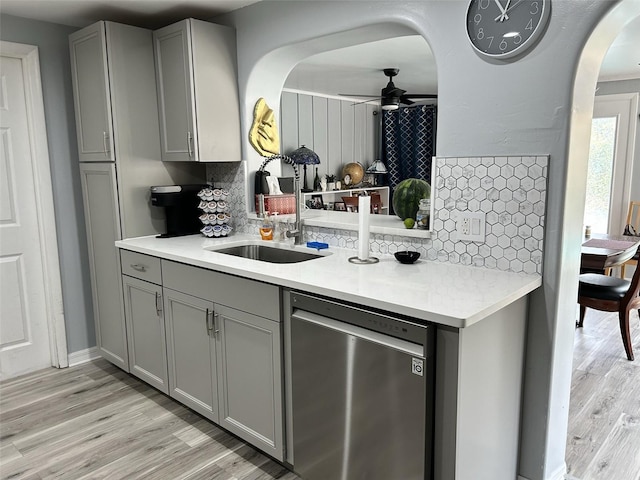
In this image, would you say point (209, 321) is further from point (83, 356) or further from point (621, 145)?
point (621, 145)

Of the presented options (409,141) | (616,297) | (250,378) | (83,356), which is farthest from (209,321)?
(409,141)

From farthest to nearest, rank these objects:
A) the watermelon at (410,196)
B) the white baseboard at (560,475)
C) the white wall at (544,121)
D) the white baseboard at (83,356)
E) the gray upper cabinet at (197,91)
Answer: the white baseboard at (83,356), the gray upper cabinet at (197,91), the watermelon at (410,196), the white baseboard at (560,475), the white wall at (544,121)

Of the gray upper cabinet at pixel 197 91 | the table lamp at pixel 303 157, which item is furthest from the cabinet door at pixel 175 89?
the table lamp at pixel 303 157

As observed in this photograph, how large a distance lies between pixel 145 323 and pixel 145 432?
1.98ft

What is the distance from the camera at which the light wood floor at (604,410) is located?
2217 mm

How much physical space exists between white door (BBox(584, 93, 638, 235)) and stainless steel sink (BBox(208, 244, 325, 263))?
440 centimetres

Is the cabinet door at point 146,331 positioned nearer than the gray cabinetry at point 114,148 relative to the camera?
Yes

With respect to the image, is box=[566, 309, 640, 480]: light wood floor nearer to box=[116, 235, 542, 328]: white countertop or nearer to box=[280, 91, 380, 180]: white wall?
box=[116, 235, 542, 328]: white countertop

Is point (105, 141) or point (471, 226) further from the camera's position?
point (105, 141)

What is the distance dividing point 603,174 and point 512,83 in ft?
14.8

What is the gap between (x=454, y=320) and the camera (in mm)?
1444

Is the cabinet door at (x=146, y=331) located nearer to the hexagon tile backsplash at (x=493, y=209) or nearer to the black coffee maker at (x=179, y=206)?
the black coffee maker at (x=179, y=206)

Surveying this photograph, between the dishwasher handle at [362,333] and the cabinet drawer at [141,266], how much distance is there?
3.46 ft

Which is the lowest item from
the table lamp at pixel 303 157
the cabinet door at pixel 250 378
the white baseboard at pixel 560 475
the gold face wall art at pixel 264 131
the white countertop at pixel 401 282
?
the white baseboard at pixel 560 475
